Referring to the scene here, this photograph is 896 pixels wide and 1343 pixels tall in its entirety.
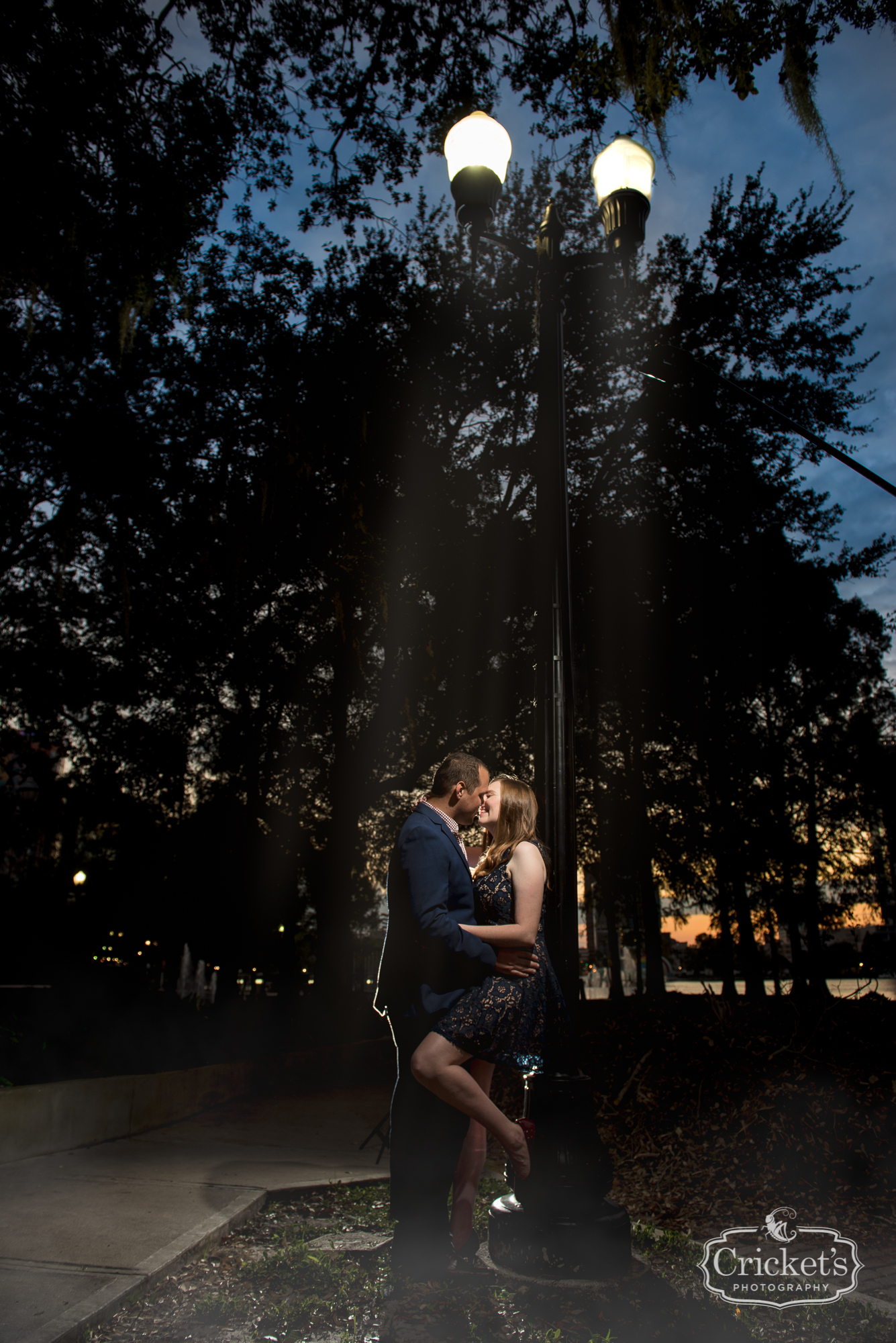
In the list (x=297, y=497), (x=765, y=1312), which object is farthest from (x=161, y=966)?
(x=765, y=1312)

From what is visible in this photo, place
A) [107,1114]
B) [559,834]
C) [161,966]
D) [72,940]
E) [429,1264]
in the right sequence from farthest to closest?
[161,966], [72,940], [107,1114], [559,834], [429,1264]

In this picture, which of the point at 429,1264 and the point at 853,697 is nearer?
the point at 429,1264

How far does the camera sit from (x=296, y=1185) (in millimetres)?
5199

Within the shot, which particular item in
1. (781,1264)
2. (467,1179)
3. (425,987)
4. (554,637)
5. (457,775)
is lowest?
(781,1264)

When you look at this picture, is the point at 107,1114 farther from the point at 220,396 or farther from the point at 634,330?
the point at 634,330

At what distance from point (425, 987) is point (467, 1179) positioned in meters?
0.93

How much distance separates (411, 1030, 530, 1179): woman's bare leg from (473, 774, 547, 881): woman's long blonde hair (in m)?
0.80

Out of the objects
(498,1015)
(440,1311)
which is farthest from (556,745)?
(440,1311)

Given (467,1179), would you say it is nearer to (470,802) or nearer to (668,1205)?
(470,802)

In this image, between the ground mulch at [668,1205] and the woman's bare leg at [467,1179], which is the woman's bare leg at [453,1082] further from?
the ground mulch at [668,1205]

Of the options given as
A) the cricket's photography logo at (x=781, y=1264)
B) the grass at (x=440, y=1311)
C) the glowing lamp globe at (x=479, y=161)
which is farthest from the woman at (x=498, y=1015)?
the glowing lamp globe at (x=479, y=161)

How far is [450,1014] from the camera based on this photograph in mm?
3279

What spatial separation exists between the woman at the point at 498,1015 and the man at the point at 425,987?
0.26ft

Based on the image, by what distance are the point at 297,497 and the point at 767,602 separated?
28.8ft
